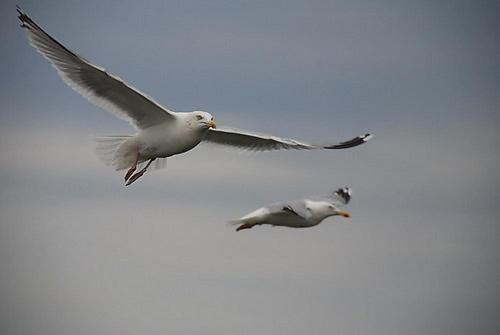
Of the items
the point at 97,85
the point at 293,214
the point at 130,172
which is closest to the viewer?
the point at 293,214

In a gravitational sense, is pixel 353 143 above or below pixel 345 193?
above

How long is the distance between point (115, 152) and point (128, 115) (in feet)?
1.06

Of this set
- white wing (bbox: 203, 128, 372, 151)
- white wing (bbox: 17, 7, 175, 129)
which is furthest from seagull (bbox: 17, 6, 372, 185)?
white wing (bbox: 203, 128, 372, 151)

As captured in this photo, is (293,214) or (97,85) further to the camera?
(97,85)

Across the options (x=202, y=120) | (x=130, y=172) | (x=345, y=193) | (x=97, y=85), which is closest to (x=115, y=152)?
(x=130, y=172)

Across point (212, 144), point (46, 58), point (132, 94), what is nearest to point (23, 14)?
point (46, 58)

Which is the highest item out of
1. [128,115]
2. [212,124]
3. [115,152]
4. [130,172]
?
[128,115]

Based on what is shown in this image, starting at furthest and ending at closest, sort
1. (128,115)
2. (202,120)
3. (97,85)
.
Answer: (128,115) → (97,85) → (202,120)

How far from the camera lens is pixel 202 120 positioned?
32.0 ft

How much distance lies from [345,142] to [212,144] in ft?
3.79

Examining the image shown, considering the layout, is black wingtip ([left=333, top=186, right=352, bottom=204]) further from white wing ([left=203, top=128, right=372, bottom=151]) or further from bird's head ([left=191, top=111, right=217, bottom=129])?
bird's head ([left=191, top=111, right=217, bottom=129])

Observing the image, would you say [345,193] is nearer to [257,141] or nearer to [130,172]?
[257,141]

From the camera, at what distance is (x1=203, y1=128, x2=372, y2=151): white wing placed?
34.8 feet

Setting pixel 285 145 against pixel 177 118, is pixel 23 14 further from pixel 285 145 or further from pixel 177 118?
pixel 285 145
